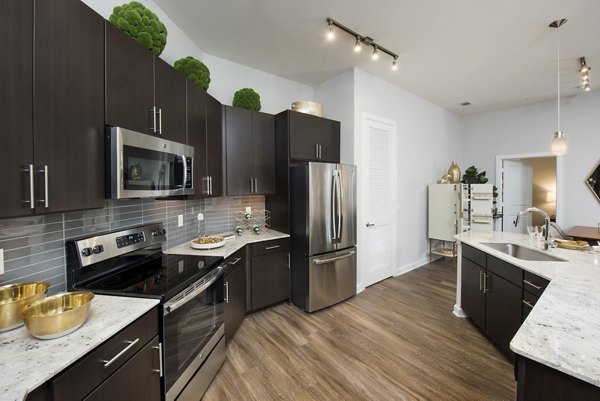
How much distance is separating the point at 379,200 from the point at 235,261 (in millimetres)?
2395

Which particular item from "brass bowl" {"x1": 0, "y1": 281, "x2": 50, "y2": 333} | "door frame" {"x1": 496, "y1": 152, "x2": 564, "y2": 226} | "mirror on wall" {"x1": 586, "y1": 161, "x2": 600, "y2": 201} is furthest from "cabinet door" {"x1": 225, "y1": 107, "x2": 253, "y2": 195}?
"mirror on wall" {"x1": 586, "y1": 161, "x2": 600, "y2": 201}

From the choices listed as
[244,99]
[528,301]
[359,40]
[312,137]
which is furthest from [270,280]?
[359,40]

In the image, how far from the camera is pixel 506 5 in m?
2.17

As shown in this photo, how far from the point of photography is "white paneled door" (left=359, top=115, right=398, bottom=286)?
356 centimetres

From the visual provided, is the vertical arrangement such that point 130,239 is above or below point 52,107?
below

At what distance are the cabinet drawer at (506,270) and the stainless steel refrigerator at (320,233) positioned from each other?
1.43 meters

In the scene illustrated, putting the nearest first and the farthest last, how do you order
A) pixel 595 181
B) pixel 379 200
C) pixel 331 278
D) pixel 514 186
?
pixel 331 278
pixel 379 200
pixel 595 181
pixel 514 186

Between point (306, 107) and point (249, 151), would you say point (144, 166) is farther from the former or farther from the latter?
point (306, 107)

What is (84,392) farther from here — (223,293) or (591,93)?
(591,93)

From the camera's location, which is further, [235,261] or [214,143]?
[214,143]

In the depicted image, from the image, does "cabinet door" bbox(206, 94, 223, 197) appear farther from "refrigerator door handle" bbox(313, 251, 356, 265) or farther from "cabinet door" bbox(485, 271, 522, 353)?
"cabinet door" bbox(485, 271, 522, 353)

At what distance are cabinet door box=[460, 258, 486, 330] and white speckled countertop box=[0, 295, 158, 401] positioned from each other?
2.76 m

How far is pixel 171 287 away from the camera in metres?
1.40

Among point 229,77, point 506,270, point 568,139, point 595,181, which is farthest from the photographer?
point 568,139
